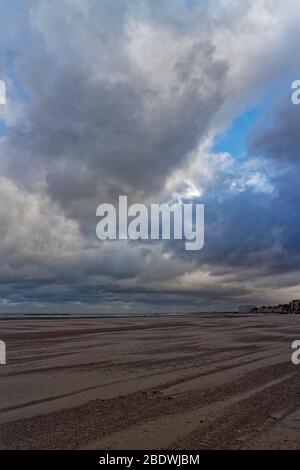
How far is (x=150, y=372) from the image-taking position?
1502 cm

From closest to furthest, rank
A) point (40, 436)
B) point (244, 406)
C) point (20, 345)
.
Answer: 1. point (40, 436)
2. point (244, 406)
3. point (20, 345)

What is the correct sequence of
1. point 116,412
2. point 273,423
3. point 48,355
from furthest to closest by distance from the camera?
point 48,355 → point 116,412 → point 273,423

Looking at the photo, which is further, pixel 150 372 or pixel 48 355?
pixel 48 355

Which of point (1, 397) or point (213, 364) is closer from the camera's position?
point (1, 397)

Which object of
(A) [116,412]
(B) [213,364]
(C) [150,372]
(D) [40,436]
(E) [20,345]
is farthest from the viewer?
(E) [20,345]

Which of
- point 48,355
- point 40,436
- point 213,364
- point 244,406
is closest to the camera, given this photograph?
point 40,436

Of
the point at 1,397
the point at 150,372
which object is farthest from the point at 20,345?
the point at 1,397

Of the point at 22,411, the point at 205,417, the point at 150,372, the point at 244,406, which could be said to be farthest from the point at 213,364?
the point at 22,411

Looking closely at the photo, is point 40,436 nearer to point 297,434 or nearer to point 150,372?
point 297,434
